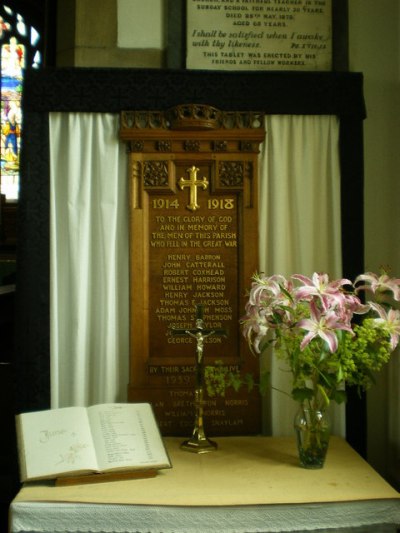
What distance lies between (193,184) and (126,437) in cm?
118

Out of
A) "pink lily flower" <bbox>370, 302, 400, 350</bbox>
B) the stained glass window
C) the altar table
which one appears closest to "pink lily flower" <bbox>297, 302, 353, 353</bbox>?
"pink lily flower" <bbox>370, 302, 400, 350</bbox>

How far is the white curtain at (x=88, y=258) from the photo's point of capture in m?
3.10

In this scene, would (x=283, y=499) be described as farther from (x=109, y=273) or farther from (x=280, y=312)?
(x=109, y=273)

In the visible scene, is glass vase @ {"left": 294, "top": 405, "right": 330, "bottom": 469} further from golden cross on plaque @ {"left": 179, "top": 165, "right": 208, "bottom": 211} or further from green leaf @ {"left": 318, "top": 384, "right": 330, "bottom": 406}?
golden cross on plaque @ {"left": 179, "top": 165, "right": 208, "bottom": 211}

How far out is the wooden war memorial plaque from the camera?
309 cm

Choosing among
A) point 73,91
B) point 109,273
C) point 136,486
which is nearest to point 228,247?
point 109,273

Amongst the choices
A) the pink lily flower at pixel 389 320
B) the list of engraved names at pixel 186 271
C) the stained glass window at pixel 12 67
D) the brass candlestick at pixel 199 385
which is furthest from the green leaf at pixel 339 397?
the stained glass window at pixel 12 67

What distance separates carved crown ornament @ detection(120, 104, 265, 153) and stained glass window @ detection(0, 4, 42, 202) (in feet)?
10.1

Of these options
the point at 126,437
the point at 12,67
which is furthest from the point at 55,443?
the point at 12,67

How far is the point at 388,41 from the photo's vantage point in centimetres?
323

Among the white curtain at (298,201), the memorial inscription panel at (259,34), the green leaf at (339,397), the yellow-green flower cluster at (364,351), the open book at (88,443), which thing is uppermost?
the memorial inscription panel at (259,34)

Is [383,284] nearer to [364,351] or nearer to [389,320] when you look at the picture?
[389,320]

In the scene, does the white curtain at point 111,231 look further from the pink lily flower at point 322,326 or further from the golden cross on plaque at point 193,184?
the pink lily flower at point 322,326

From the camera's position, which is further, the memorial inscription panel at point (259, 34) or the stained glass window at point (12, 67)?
the stained glass window at point (12, 67)
